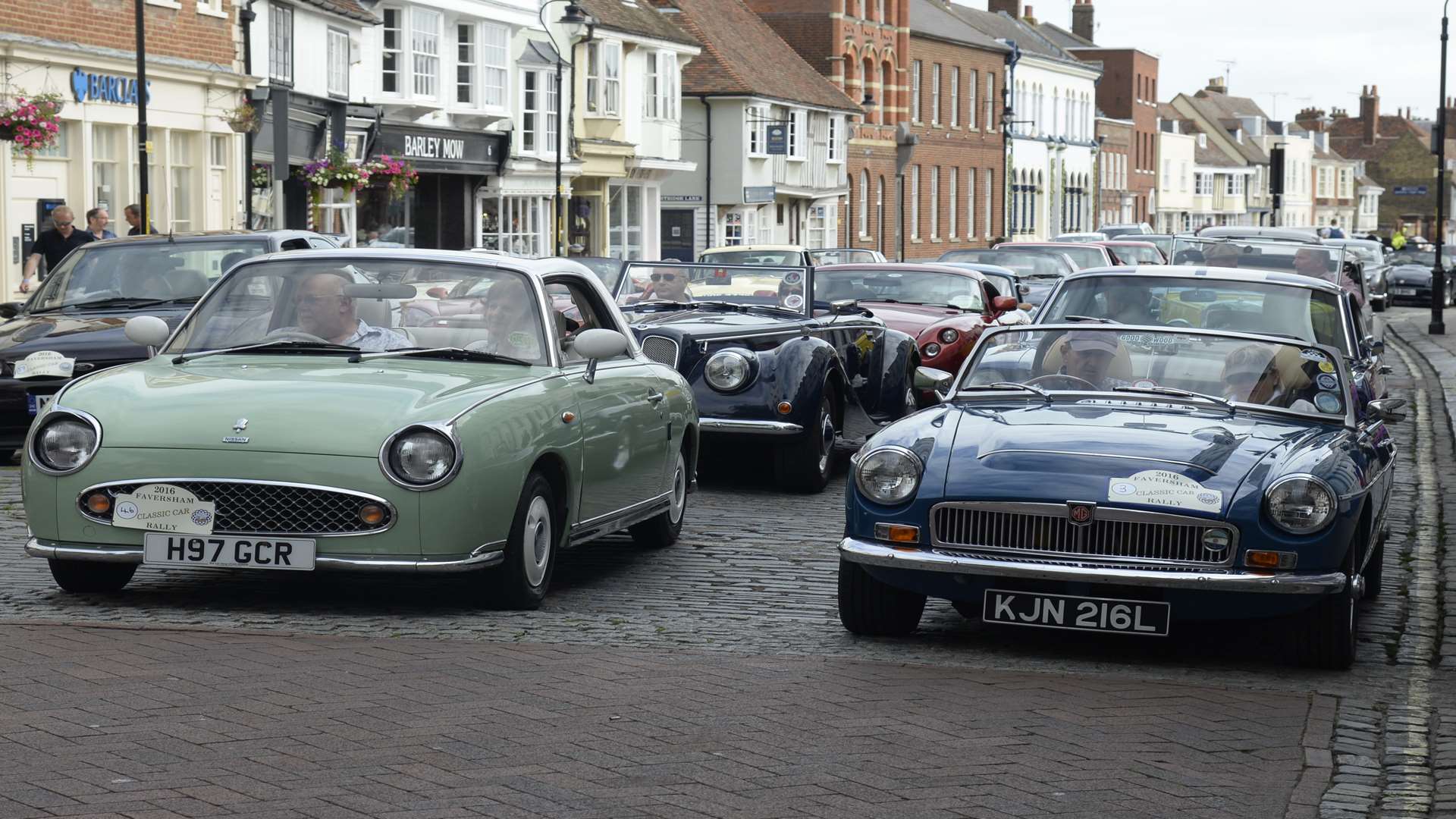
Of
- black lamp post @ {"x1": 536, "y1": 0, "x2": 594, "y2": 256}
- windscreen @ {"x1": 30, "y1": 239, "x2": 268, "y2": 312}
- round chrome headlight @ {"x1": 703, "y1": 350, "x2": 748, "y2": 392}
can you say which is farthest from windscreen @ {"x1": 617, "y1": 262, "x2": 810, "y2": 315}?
black lamp post @ {"x1": 536, "y1": 0, "x2": 594, "y2": 256}

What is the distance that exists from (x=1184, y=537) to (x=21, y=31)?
882 inches

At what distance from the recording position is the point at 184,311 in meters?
13.8

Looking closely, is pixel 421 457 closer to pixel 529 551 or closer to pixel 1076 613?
pixel 529 551

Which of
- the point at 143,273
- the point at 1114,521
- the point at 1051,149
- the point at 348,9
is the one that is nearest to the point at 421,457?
the point at 1114,521

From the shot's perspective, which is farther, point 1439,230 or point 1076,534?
point 1439,230

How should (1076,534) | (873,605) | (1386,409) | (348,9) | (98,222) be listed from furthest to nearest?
(348,9)
(98,222)
(1386,409)
(873,605)
(1076,534)

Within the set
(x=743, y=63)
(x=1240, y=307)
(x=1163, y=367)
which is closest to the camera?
(x=1163, y=367)

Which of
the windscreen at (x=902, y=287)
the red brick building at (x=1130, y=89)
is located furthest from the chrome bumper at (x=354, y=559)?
the red brick building at (x=1130, y=89)

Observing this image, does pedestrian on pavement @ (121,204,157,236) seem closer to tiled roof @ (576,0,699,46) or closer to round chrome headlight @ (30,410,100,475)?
round chrome headlight @ (30,410,100,475)

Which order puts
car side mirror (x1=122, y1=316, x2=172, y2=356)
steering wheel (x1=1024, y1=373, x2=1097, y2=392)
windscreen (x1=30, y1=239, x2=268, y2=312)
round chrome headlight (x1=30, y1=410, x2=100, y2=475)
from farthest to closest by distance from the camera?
→ windscreen (x1=30, y1=239, x2=268, y2=312)
car side mirror (x1=122, y1=316, x2=172, y2=356)
steering wheel (x1=1024, y1=373, x2=1097, y2=392)
round chrome headlight (x1=30, y1=410, x2=100, y2=475)

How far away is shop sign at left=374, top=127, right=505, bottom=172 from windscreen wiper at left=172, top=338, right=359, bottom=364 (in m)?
31.5

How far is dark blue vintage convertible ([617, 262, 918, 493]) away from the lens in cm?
1247

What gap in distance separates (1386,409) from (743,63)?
53.3 m

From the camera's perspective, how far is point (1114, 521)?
23.3 feet
